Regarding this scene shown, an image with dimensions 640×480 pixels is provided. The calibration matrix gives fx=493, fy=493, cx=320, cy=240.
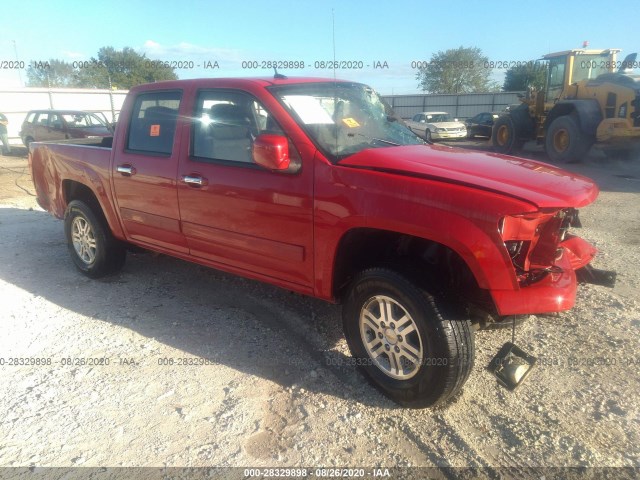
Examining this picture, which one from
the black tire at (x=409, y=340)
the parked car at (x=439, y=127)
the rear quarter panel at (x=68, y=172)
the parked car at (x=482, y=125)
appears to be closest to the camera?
the black tire at (x=409, y=340)

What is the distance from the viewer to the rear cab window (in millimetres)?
4012

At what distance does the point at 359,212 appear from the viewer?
2.83m

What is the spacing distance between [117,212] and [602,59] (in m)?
14.4

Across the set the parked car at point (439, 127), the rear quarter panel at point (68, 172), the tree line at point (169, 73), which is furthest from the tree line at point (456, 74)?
the rear quarter panel at point (68, 172)

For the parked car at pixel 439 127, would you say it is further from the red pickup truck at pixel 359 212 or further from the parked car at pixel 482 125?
the red pickup truck at pixel 359 212

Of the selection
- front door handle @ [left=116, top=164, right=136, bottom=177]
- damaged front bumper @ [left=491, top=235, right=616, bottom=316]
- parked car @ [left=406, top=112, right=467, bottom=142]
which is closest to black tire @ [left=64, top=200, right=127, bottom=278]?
front door handle @ [left=116, top=164, right=136, bottom=177]

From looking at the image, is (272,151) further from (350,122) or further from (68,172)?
(68,172)

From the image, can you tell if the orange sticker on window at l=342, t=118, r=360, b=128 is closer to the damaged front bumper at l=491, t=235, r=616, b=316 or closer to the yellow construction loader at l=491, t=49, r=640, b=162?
the damaged front bumper at l=491, t=235, r=616, b=316

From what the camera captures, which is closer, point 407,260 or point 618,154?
point 407,260

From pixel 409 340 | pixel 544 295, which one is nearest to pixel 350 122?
pixel 409 340

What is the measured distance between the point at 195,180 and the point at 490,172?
6.88ft

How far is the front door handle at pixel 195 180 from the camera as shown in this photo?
365cm

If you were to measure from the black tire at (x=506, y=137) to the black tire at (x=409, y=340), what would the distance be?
14.1 meters

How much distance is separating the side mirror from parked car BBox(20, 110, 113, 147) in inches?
536
